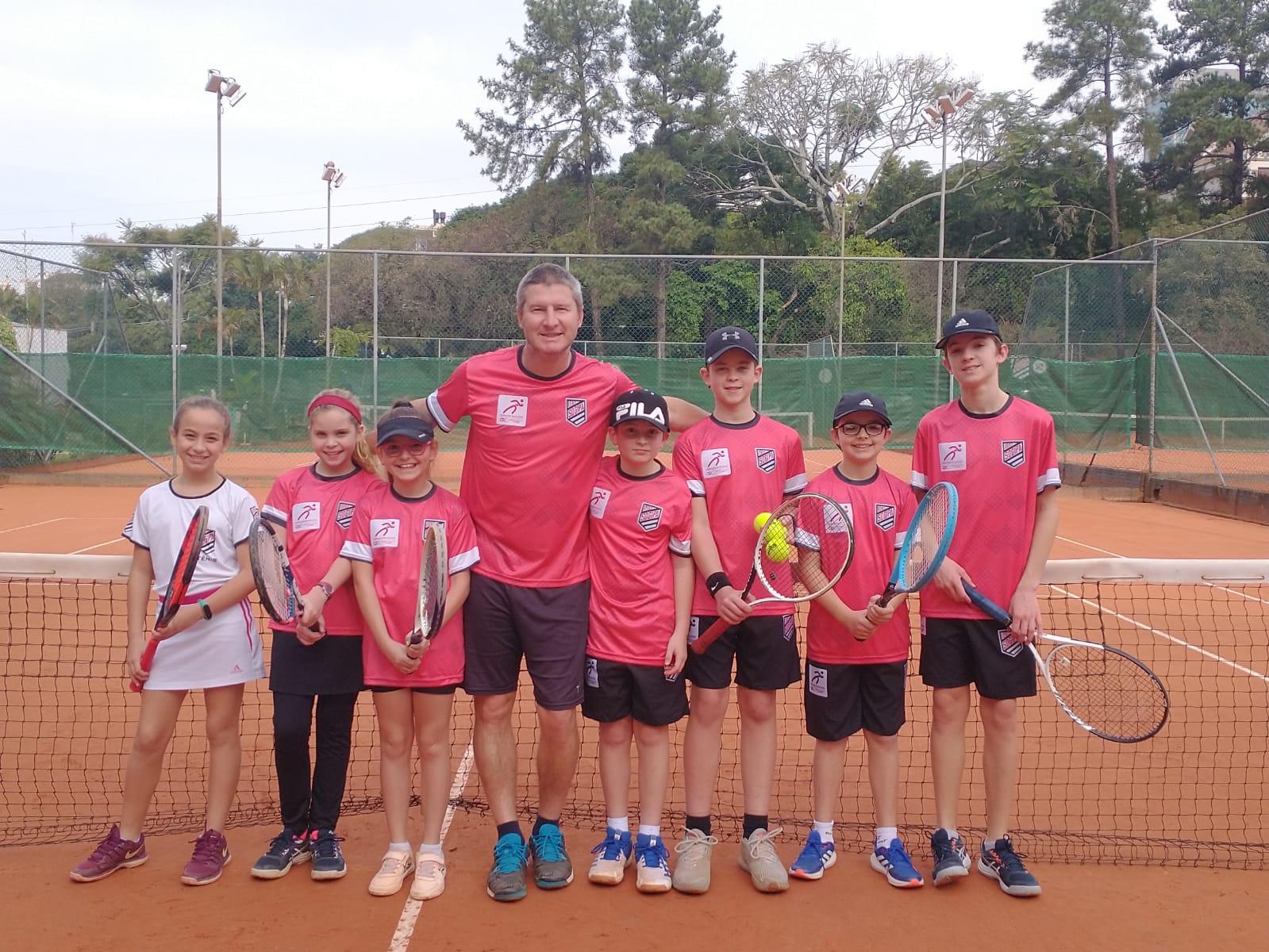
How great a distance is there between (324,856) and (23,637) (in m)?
4.01

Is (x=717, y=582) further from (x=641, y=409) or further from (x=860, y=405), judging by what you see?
(x=860, y=405)

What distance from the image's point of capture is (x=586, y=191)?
33438 mm

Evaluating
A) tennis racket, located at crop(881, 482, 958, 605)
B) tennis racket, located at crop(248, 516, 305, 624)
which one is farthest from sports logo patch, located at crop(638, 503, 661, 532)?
tennis racket, located at crop(248, 516, 305, 624)

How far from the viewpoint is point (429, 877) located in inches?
123

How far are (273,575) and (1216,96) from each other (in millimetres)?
37073

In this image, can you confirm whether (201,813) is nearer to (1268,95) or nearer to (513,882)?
(513,882)

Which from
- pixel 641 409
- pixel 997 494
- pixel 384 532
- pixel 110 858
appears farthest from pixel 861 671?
pixel 110 858

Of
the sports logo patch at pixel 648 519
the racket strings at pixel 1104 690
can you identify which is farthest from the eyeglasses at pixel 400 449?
the racket strings at pixel 1104 690

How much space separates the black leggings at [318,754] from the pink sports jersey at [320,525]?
0.77 feet

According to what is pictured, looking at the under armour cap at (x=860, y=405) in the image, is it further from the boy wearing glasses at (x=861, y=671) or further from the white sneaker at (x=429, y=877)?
the white sneaker at (x=429, y=877)

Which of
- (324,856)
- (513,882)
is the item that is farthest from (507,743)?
(324,856)

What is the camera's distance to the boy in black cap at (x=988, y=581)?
324 cm

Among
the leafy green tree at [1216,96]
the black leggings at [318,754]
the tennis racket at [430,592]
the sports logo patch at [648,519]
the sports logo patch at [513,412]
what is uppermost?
the leafy green tree at [1216,96]

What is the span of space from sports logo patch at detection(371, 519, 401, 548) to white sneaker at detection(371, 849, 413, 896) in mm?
959
